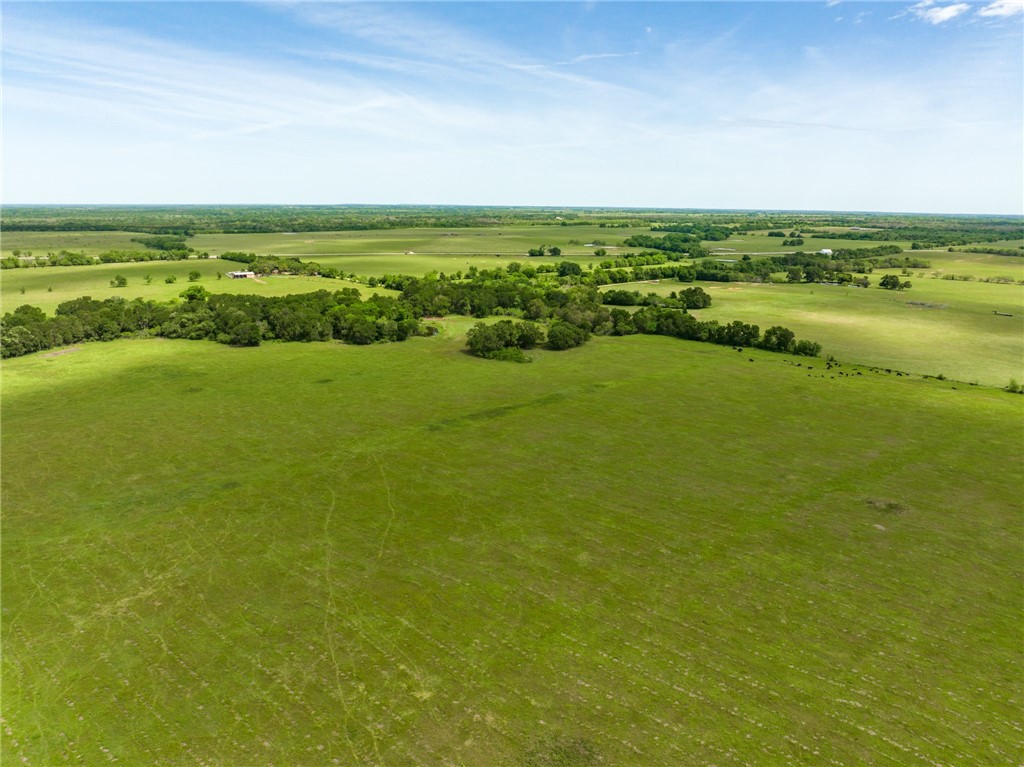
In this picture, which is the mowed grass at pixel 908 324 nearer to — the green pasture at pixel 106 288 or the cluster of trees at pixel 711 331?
the cluster of trees at pixel 711 331

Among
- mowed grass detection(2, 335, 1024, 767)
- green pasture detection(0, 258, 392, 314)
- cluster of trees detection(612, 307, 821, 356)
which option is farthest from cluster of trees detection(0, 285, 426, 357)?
cluster of trees detection(612, 307, 821, 356)

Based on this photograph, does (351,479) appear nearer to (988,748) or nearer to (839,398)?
(988,748)

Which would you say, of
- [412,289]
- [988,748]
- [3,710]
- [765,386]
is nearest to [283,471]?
[3,710]

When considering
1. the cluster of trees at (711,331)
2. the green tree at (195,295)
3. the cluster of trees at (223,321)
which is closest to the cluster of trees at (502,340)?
the cluster of trees at (223,321)

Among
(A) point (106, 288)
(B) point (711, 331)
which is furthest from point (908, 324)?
(A) point (106, 288)

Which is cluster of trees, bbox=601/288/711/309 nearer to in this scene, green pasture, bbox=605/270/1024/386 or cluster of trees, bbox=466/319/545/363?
green pasture, bbox=605/270/1024/386
